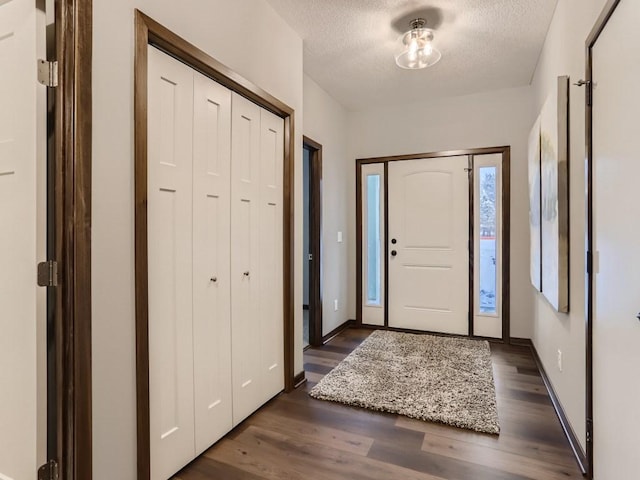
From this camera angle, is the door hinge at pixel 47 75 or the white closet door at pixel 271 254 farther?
the white closet door at pixel 271 254

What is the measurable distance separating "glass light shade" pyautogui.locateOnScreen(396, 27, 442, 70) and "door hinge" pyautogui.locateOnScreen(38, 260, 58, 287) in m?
2.54

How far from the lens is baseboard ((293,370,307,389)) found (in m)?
2.70

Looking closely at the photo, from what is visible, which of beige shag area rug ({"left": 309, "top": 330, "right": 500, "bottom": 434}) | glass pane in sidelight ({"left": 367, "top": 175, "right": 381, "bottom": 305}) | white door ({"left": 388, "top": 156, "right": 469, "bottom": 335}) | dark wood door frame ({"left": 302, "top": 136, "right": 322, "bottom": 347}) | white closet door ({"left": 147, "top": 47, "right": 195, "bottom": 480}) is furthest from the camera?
glass pane in sidelight ({"left": 367, "top": 175, "right": 381, "bottom": 305})

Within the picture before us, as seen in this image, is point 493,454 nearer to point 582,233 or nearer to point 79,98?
point 582,233

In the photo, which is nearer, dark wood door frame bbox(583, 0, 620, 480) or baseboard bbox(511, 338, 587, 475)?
dark wood door frame bbox(583, 0, 620, 480)

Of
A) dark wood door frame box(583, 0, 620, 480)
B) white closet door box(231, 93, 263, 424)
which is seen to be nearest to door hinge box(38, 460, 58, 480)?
white closet door box(231, 93, 263, 424)

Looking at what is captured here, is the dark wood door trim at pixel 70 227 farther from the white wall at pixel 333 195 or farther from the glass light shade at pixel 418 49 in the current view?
the white wall at pixel 333 195

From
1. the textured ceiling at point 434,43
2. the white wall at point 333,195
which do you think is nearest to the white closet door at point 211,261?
the textured ceiling at point 434,43

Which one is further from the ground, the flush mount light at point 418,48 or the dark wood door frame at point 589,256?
the flush mount light at point 418,48

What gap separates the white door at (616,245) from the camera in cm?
120

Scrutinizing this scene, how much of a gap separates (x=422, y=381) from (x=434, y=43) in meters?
2.59

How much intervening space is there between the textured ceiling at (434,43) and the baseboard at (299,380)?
255 cm

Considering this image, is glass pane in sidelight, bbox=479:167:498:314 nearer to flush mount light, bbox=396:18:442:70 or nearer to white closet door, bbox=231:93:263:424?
flush mount light, bbox=396:18:442:70

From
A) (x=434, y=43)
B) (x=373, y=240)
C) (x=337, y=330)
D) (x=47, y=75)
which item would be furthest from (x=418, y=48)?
(x=337, y=330)
